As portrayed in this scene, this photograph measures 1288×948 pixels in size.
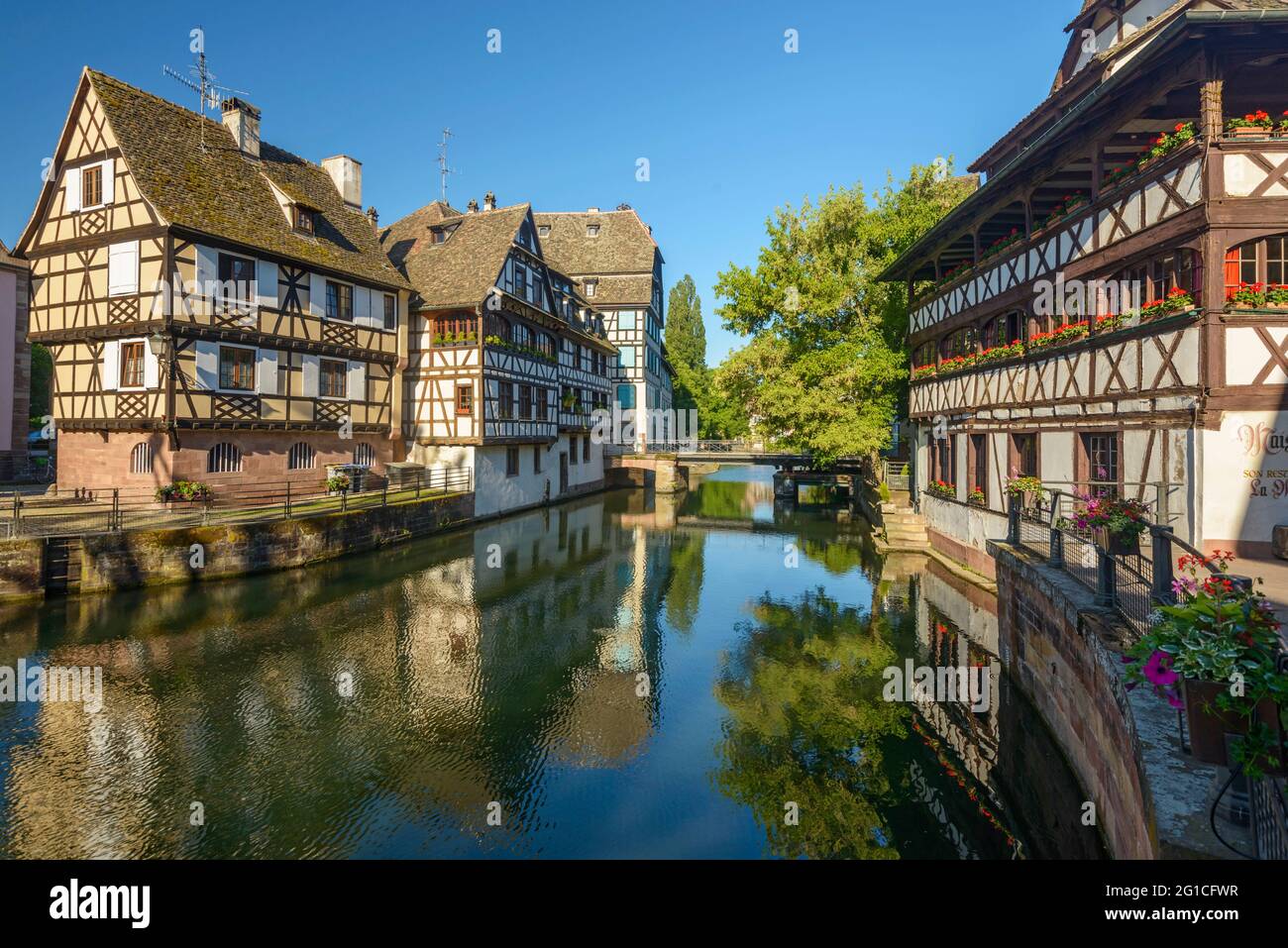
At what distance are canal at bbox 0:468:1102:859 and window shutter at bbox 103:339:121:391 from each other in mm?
8740

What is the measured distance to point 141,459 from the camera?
21.4 metres

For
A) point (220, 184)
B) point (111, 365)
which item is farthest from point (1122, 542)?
point (220, 184)

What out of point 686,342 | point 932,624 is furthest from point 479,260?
point 686,342

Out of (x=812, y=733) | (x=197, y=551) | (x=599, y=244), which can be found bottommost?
(x=812, y=733)

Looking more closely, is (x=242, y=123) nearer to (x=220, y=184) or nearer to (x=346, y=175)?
(x=220, y=184)

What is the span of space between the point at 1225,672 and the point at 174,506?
23.5 m

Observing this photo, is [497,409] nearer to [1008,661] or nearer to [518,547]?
[518,547]

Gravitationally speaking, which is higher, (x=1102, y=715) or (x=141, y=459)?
(x=141, y=459)

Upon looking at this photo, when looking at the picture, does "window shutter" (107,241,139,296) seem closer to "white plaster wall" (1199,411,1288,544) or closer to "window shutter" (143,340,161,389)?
"window shutter" (143,340,161,389)

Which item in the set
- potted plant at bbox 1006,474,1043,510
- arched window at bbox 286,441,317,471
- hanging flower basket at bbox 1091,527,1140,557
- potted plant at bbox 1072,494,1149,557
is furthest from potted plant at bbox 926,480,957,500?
arched window at bbox 286,441,317,471

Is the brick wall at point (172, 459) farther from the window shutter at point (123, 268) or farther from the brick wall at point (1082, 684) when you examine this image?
the brick wall at point (1082, 684)

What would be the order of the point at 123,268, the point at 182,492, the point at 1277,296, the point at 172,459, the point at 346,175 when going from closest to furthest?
1. the point at 1277,296
2. the point at 182,492
3. the point at 172,459
4. the point at 123,268
5. the point at 346,175

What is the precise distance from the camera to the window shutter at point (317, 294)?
81.5ft

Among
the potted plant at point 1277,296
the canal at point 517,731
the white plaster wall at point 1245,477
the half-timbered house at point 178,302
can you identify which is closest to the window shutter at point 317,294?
the half-timbered house at point 178,302
